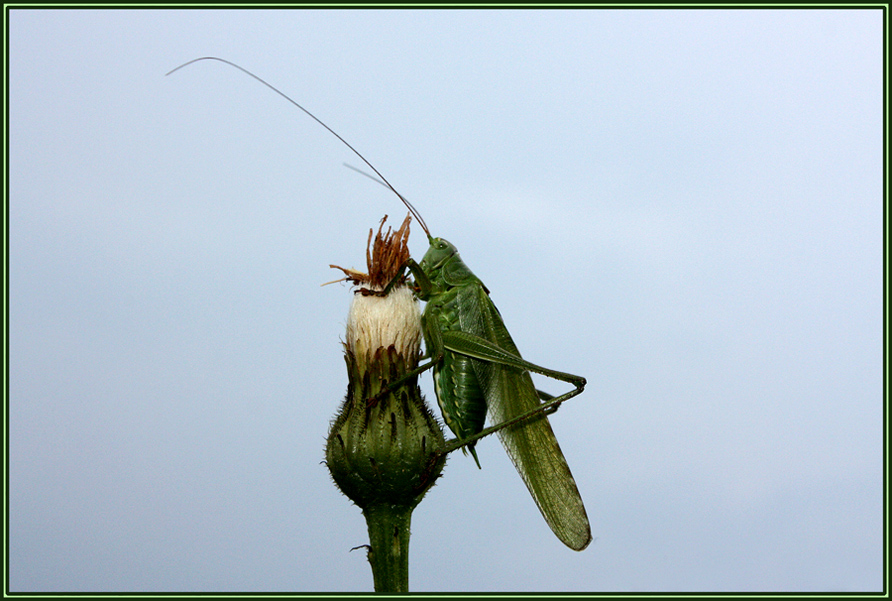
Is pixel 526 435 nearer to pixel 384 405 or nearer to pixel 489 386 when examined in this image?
pixel 489 386

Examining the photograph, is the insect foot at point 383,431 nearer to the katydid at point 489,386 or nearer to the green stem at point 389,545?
the green stem at point 389,545

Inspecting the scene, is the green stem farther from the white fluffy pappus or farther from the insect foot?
the white fluffy pappus

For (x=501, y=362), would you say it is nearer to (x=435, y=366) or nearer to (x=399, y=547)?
(x=435, y=366)

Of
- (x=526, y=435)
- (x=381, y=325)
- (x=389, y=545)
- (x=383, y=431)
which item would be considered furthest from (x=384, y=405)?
(x=526, y=435)

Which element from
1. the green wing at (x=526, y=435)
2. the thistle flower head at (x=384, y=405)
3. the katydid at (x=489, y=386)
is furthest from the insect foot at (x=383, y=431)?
the green wing at (x=526, y=435)

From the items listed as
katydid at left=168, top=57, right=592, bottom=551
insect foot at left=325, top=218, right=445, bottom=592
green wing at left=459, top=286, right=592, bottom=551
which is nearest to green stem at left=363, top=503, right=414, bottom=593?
insect foot at left=325, top=218, right=445, bottom=592
